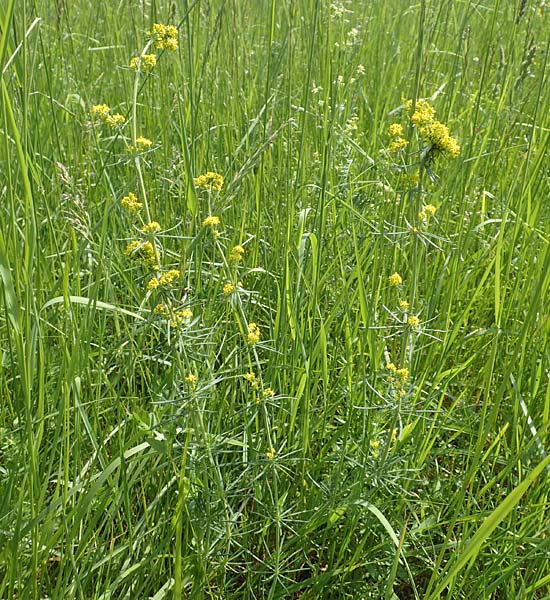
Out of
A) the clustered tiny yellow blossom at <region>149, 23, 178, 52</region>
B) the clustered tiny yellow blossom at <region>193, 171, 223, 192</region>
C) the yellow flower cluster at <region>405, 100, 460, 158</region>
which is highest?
the clustered tiny yellow blossom at <region>149, 23, 178, 52</region>

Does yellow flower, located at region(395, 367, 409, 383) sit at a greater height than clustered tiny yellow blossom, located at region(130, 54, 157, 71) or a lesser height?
lesser

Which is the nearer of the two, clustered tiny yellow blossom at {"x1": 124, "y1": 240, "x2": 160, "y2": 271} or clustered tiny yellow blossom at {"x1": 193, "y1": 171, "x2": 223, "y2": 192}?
clustered tiny yellow blossom at {"x1": 124, "y1": 240, "x2": 160, "y2": 271}

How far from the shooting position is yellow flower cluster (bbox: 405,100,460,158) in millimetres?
1153

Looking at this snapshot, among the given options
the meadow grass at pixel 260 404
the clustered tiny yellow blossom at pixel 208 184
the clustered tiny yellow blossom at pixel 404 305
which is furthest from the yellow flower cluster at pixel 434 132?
the clustered tiny yellow blossom at pixel 208 184

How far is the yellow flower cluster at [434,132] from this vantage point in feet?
3.78

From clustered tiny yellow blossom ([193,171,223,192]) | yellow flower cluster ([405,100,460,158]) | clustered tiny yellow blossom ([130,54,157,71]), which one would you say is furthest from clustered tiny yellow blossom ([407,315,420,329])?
clustered tiny yellow blossom ([130,54,157,71])

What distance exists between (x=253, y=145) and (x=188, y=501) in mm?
1113

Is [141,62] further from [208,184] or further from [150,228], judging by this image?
[150,228]

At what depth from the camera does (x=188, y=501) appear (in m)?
1.22

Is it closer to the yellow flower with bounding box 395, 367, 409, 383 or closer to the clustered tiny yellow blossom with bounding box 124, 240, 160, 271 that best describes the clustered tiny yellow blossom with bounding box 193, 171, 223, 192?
the clustered tiny yellow blossom with bounding box 124, 240, 160, 271

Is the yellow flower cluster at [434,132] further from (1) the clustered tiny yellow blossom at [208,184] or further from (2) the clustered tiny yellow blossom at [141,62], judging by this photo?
(2) the clustered tiny yellow blossom at [141,62]

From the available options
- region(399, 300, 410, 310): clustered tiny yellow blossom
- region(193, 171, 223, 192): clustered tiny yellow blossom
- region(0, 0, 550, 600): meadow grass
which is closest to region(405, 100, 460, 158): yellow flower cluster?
region(0, 0, 550, 600): meadow grass

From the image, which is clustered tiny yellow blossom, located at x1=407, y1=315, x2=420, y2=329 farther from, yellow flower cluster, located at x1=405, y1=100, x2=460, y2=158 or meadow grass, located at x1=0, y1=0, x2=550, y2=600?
yellow flower cluster, located at x1=405, y1=100, x2=460, y2=158

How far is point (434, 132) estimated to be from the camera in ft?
3.81
